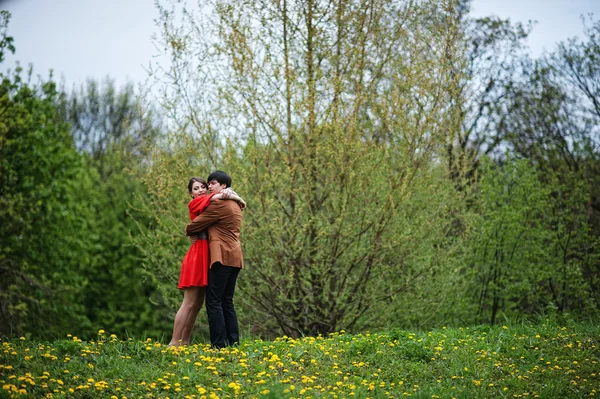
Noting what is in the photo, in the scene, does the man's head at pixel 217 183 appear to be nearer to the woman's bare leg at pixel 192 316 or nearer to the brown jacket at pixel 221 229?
the brown jacket at pixel 221 229

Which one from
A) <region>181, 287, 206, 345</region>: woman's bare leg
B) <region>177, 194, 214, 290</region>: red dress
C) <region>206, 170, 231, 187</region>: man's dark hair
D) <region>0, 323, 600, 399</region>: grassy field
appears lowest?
<region>0, 323, 600, 399</region>: grassy field

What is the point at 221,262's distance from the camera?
20.5 feet

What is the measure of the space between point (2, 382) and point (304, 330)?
5.28 meters

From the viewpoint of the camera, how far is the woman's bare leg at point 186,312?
6309 mm

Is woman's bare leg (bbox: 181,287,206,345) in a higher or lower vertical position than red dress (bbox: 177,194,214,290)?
lower

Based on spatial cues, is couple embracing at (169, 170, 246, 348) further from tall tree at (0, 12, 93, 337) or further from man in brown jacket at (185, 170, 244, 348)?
tall tree at (0, 12, 93, 337)

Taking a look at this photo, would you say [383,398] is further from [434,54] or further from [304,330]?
[434,54]

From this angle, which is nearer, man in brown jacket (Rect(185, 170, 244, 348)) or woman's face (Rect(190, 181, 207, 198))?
man in brown jacket (Rect(185, 170, 244, 348))

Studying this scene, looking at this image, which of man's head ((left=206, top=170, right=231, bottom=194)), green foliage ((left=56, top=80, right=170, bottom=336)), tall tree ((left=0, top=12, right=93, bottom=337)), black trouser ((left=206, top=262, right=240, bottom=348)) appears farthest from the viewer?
green foliage ((left=56, top=80, right=170, bottom=336))

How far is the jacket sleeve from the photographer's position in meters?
6.30

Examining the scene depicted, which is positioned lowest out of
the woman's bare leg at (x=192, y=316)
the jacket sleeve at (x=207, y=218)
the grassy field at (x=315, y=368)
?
the grassy field at (x=315, y=368)

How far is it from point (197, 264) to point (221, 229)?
422 millimetres

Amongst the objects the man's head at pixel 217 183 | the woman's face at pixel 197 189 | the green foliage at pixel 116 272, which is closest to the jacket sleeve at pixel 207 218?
the man's head at pixel 217 183

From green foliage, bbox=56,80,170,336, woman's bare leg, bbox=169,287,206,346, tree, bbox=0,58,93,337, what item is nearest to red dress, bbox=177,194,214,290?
woman's bare leg, bbox=169,287,206,346
